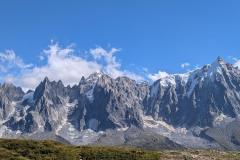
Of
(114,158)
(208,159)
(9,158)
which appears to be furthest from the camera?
(208,159)

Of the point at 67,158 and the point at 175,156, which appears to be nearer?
the point at 67,158

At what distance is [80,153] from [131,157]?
26.9 ft

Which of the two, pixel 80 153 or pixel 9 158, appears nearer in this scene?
pixel 9 158

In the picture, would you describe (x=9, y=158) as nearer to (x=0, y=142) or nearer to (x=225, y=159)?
(x=0, y=142)

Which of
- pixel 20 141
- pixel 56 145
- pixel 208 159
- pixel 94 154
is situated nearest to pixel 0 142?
pixel 20 141

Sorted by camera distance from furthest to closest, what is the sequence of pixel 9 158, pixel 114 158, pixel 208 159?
pixel 208 159 → pixel 114 158 → pixel 9 158

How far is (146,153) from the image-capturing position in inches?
3310

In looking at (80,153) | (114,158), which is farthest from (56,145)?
(114,158)

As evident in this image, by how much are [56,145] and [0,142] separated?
914cm

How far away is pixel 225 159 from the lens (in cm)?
8869

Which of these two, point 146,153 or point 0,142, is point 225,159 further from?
point 0,142

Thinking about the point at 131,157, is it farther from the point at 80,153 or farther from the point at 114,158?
the point at 80,153

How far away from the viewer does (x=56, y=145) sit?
3354 inches

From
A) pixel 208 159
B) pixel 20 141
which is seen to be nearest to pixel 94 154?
pixel 20 141
